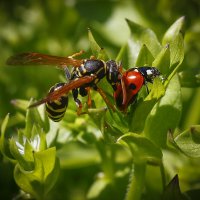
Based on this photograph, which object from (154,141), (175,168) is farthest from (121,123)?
(175,168)

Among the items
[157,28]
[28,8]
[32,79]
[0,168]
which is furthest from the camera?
[28,8]

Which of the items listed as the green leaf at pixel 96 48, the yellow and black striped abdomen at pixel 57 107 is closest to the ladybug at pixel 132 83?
the green leaf at pixel 96 48

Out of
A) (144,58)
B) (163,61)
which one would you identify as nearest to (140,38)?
(144,58)

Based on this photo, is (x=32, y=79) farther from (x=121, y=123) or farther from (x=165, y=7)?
(x=121, y=123)

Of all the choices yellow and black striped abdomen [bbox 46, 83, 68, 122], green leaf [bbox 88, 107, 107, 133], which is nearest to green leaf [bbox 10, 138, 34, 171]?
yellow and black striped abdomen [bbox 46, 83, 68, 122]

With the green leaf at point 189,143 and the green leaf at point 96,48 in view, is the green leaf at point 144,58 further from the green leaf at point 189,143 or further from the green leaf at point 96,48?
the green leaf at point 189,143

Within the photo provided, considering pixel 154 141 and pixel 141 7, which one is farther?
pixel 141 7

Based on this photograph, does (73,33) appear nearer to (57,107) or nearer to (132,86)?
(57,107)
